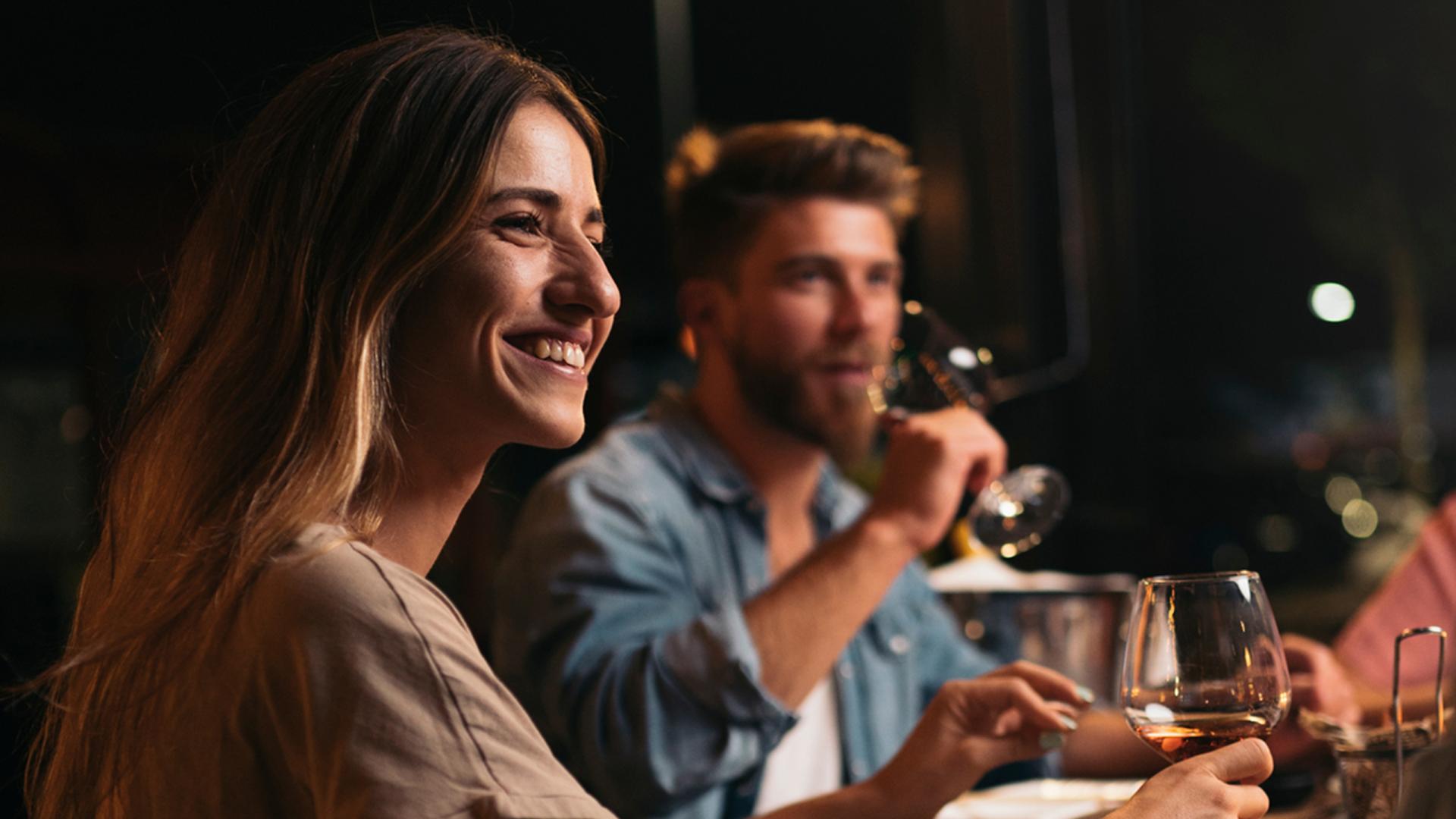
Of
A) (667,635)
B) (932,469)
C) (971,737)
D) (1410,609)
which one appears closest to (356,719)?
(971,737)

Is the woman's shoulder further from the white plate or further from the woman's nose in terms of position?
the white plate

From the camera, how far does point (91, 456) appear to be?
3.92m

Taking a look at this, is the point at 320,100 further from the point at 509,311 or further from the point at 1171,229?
the point at 1171,229

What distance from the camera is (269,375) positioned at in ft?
3.42

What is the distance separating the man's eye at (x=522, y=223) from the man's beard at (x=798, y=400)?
1.07 metres

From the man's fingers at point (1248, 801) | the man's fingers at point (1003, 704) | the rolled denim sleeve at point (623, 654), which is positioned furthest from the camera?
the rolled denim sleeve at point (623, 654)

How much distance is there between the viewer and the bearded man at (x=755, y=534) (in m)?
1.81

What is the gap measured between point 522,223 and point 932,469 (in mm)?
889

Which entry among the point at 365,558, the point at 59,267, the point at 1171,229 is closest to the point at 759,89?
the point at 1171,229

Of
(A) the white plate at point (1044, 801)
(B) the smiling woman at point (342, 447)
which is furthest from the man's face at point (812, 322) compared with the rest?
(B) the smiling woman at point (342, 447)

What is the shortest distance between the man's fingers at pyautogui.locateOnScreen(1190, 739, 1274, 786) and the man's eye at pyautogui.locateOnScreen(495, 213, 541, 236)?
0.63 meters

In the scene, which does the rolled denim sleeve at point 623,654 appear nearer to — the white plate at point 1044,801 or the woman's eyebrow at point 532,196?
the white plate at point 1044,801

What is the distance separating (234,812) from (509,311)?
415 mm

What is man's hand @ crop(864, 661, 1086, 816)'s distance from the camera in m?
1.38
